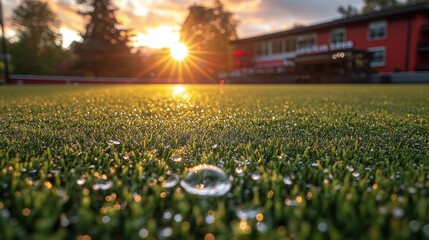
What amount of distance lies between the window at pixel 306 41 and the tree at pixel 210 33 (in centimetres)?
1393

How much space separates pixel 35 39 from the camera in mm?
40719

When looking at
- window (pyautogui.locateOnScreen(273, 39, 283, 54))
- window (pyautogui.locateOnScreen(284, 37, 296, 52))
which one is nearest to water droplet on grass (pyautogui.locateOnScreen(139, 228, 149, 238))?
window (pyautogui.locateOnScreen(284, 37, 296, 52))

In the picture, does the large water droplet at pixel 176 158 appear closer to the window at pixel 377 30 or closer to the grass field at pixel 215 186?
the grass field at pixel 215 186

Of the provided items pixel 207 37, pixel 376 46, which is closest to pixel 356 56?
pixel 376 46

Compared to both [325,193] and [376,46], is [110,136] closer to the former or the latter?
[325,193]

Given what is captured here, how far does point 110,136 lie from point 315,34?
30321 millimetres

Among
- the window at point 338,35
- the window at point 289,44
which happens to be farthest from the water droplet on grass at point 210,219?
the window at point 289,44

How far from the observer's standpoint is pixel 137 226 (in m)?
0.67

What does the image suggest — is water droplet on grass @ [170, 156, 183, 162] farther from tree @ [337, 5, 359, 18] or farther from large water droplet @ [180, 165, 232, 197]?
tree @ [337, 5, 359, 18]

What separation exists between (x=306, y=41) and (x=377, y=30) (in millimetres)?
7118

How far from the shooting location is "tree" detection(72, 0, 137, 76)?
32938mm

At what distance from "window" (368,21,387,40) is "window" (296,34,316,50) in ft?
18.3

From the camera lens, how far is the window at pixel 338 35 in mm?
26666

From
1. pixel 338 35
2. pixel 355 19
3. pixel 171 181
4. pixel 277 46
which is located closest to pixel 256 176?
pixel 171 181
